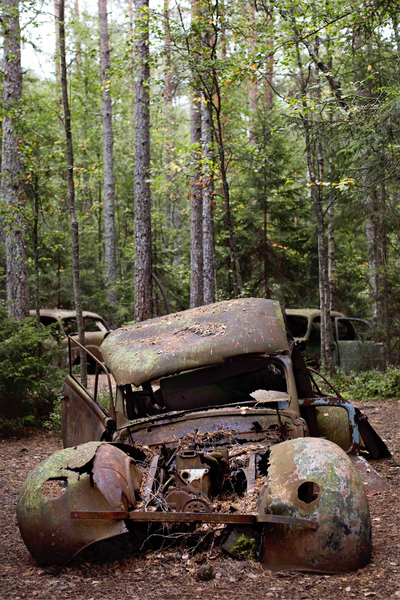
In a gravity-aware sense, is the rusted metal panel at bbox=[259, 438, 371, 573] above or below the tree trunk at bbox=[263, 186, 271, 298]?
below

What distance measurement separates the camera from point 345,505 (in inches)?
123

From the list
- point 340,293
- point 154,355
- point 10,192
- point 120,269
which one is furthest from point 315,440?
point 120,269

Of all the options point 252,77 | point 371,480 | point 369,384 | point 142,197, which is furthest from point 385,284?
point 371,480

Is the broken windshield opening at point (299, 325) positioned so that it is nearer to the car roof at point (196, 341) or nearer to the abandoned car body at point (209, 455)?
the abandoned car body at point (209, 455)

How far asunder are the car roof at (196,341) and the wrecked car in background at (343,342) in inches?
309

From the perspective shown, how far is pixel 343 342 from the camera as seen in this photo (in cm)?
1400

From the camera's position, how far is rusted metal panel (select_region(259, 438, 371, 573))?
306cm

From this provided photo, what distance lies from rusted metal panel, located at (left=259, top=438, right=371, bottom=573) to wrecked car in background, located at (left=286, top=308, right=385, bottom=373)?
9.83 meters

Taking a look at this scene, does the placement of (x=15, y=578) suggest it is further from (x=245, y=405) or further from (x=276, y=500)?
(x=245, y=405)

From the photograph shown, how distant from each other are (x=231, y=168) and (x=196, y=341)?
1475 cm

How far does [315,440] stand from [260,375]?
6.46ft

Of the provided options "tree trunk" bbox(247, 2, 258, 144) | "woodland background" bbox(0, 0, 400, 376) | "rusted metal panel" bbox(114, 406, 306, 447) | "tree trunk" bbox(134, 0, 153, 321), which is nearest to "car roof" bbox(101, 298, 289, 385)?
"rusted metal panel" bbox(114, 406, 306, 447)

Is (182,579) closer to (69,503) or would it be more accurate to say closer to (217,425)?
(69,503)

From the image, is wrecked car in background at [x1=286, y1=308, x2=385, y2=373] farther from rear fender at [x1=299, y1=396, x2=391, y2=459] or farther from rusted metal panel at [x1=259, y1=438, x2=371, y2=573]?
rusted metal panel at [x1=259, y1=438, x2=371, y2=573]
